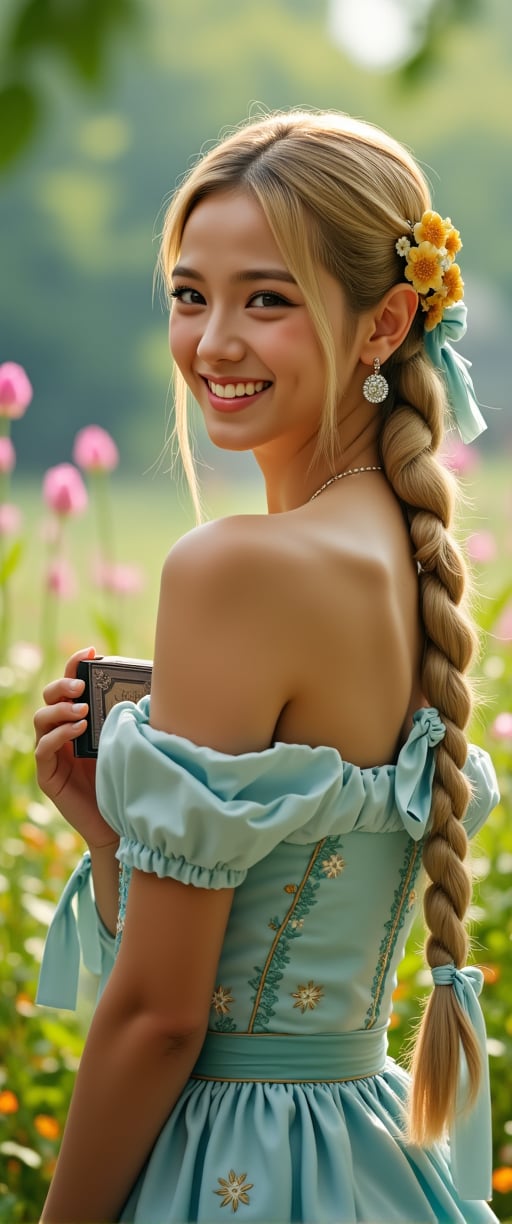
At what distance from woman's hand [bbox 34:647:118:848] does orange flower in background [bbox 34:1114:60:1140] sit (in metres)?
0.86

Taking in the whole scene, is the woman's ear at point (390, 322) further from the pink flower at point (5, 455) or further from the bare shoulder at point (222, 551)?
the pink flower at point (5, 455)

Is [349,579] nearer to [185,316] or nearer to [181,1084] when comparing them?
[185,316]

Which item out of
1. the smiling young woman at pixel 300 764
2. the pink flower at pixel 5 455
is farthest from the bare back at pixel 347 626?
the pink flower at pixel 5 455

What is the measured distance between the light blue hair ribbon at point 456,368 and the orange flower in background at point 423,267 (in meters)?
0.07

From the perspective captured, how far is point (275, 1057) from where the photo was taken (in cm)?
111

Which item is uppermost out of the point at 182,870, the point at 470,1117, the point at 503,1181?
the point at 182,870

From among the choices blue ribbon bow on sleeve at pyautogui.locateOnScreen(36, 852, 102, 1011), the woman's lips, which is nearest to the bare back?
the woman's lips

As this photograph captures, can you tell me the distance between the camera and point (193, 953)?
1025 mm

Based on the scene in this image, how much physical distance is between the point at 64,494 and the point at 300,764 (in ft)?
4.88

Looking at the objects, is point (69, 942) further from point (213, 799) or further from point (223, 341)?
point (223, 341)

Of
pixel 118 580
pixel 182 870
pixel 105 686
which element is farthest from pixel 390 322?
pixel 118 580

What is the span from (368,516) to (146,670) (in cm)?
27

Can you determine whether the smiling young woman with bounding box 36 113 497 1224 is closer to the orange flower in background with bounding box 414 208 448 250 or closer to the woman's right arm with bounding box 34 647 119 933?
the orange flower in background with bounding box 414 208 448 250

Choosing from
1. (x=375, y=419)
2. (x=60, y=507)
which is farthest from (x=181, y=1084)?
(x=60, y=507)
